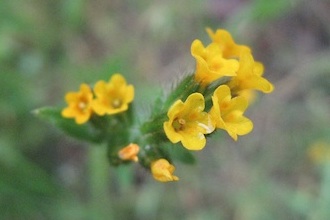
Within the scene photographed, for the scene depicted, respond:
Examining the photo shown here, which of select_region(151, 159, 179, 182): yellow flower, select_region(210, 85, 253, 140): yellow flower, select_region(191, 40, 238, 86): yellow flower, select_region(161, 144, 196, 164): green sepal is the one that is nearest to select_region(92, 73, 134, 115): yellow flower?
select_region(161, 144, 196, 164): green sepal

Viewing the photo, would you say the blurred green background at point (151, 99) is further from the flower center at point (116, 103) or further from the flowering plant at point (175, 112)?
the flower center at point (116, 103)

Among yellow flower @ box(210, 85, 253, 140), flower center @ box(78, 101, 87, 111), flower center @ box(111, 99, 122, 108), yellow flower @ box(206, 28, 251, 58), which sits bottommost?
yellow flower @ box(210, 85, 253, 140)

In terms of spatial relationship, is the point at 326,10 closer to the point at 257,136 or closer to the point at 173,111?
the point at 257,136

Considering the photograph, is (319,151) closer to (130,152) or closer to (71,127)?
(71,127)

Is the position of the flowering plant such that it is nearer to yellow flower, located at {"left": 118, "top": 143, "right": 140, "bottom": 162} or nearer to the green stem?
yellow flower, located at {"left": 118, "top": 143, "right": 140, "bottom": 162}

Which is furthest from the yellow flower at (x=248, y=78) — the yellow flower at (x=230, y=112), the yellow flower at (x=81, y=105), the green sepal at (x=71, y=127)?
the green sepal at (x=71, y=127)

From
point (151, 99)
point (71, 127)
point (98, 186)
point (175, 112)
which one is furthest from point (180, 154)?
point (98, 186)
